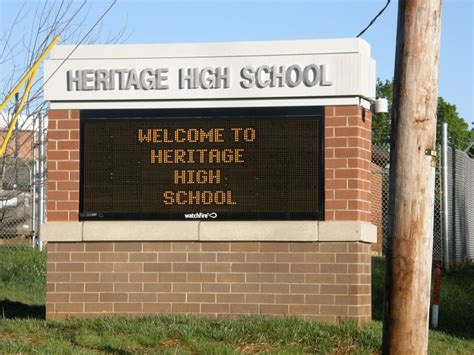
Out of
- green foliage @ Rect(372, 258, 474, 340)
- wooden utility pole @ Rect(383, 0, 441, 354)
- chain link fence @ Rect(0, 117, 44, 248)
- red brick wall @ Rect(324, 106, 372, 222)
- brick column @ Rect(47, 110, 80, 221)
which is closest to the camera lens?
wooden utility pole @ Rect(383, 0, 441, 354)

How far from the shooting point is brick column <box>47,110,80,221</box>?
51.8 feet

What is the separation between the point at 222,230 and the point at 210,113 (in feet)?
5.28

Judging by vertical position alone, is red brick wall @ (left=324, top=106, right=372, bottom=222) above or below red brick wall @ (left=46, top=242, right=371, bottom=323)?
above

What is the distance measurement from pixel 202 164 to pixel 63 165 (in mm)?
2039

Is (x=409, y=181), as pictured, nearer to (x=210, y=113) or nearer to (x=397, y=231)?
(x=397, y=231)

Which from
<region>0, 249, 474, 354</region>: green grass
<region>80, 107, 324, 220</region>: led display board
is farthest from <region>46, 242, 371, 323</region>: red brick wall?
<region>80, 107, 324, 220</region>: led display board

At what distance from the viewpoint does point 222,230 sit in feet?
50.2

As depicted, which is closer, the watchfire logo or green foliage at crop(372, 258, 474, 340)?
the watchfire logo

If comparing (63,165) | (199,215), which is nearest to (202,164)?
(199,215)

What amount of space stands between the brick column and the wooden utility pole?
7.20 meters

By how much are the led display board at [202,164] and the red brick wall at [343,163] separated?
0.41 ft

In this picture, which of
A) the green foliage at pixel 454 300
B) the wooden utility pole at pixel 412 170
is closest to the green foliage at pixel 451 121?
the green foliage at pixel 454 300

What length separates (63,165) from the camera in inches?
624

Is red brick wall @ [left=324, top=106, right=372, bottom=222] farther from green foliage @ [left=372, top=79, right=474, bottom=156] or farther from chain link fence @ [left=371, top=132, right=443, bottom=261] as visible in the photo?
green foliage @ [left=372, top=79, right=474, bottom=156]
